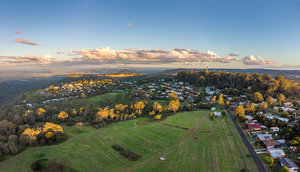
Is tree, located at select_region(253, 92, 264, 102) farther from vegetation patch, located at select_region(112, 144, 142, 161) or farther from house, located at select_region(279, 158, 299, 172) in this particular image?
vegetation patch, located at select_region(112, 144, 142, 161)

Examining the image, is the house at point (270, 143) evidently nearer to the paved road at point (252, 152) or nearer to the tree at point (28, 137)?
the paved road at point (252, 152)

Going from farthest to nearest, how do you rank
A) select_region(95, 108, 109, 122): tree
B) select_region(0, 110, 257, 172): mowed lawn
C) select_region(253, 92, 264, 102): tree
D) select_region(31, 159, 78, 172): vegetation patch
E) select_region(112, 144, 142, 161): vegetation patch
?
select_region(253, 92, 264, 102): tree → select_region(95, 108, 109, 122): tree → select_region(112, 144, 142, 161): vegetation patch → select_region(0, 110, 257, 172): mowed lawn → select_region(31, 159, 78, 172): vegetation patch

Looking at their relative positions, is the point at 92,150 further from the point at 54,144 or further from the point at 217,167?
the point at 217,167

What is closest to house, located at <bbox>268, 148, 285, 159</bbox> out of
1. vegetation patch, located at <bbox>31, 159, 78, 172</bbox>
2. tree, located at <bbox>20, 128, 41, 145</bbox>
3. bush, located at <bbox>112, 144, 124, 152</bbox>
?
bush, located at <bbox>112, 144, 124, 152</bbox>

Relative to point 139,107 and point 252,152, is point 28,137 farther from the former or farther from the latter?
point 252,152

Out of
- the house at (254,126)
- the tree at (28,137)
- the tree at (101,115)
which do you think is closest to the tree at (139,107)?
the tree at (101,115)
